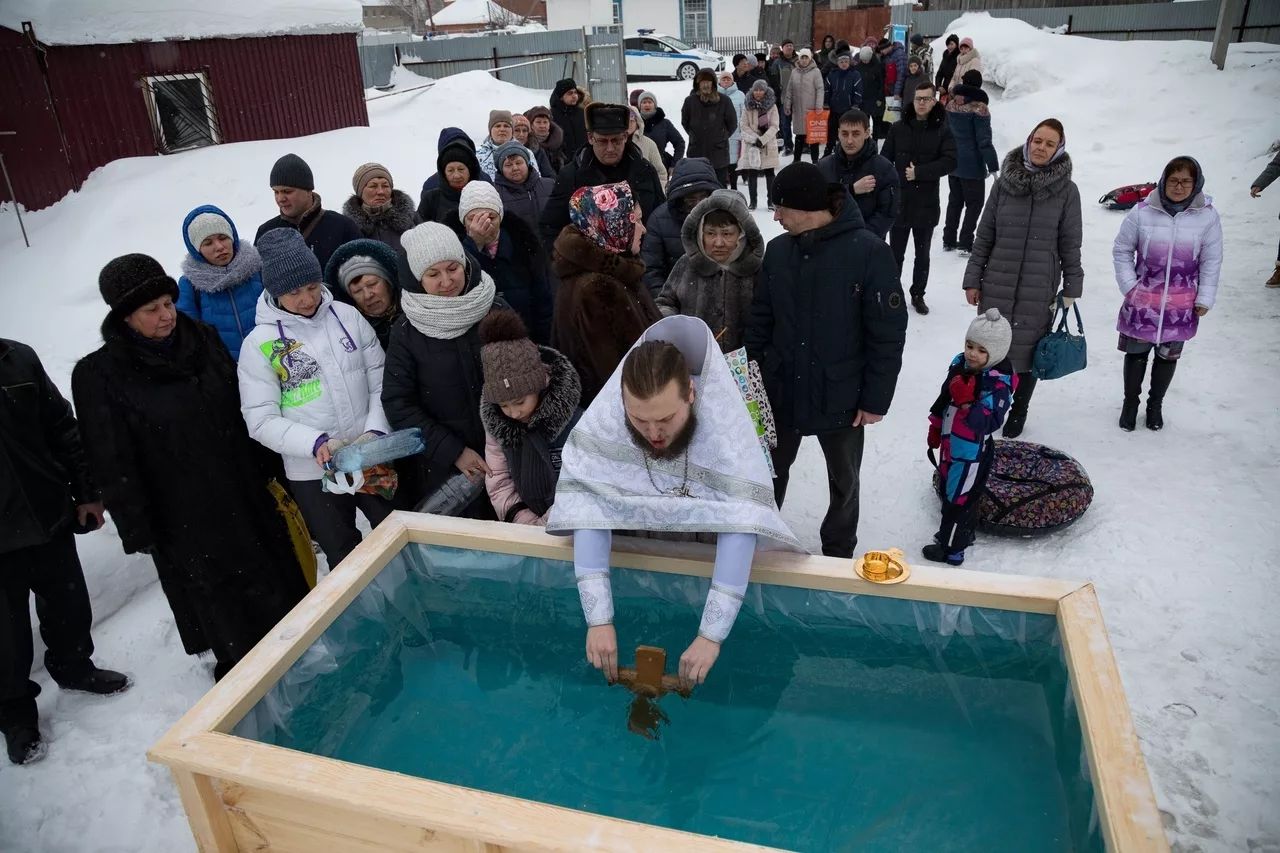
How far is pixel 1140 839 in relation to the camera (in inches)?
61.4

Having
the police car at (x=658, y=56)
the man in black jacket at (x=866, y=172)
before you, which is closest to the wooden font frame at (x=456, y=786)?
the man in black jacket at (x=866, y=172)

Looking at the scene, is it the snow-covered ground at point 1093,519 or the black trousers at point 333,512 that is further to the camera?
the black trousers at point 333,512

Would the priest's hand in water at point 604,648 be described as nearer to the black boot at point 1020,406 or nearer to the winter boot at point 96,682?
the winter boot at point 96,682

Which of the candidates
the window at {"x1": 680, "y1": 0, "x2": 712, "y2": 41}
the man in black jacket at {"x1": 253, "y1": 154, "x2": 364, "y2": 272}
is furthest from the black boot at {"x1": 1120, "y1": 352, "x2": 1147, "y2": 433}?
the window at {"x1": 680, "y1": 0, "x2": 712, "y2": 41}

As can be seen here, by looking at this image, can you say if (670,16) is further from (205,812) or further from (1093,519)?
(205,812)

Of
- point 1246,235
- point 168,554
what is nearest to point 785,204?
point 168,554

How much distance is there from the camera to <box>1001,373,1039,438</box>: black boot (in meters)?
4.83

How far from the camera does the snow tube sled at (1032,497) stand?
396 centimetres

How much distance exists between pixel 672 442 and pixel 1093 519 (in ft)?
9.82

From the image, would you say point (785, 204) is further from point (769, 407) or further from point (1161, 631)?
point (1161, 631)

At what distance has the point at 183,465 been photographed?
9.97ft

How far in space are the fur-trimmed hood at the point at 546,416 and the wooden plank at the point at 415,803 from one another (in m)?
1.21

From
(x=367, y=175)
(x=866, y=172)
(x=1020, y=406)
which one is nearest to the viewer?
(x=367, y=175)

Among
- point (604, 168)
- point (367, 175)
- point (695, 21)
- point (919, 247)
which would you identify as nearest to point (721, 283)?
point (604, 168)
